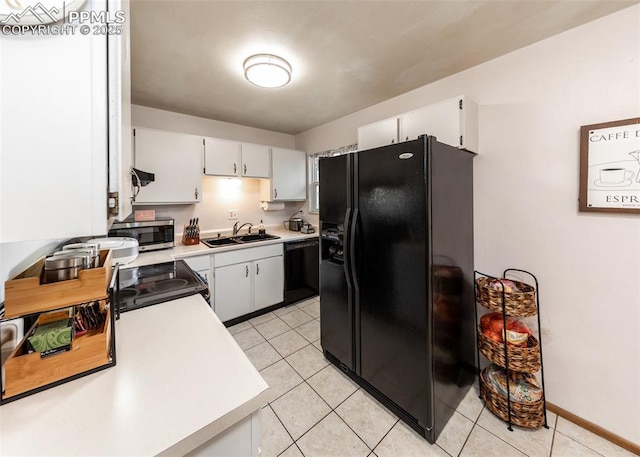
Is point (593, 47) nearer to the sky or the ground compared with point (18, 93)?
nearer to the sky

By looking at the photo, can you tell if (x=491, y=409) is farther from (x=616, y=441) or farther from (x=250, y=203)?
(x=250, y=203)

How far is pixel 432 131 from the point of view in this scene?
73.3 inches

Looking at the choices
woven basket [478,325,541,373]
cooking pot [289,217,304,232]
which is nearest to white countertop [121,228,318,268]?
cooking pot [289,217,304,232]

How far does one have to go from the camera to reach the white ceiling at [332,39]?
4.36 feet

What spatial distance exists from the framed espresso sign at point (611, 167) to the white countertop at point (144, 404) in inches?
78.9

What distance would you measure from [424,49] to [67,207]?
2093 mm

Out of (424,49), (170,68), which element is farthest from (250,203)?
(424,49)

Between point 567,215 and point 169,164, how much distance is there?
3345mm

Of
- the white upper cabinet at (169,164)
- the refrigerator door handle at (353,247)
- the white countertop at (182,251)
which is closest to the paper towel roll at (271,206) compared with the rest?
the white countertop at (182,251)

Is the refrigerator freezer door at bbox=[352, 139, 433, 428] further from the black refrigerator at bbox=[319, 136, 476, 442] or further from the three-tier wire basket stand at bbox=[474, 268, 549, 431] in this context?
the three-tier wire basket stand at bbox=[474, 268, 549, 431]

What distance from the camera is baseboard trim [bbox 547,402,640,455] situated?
136 cm

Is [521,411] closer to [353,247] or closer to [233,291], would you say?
[353,247]

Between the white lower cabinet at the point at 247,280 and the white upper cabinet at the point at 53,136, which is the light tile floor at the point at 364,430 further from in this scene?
the white upper cabinet at the point at 53,136

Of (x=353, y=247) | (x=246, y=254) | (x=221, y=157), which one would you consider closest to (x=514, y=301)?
(x=353, y=247)
